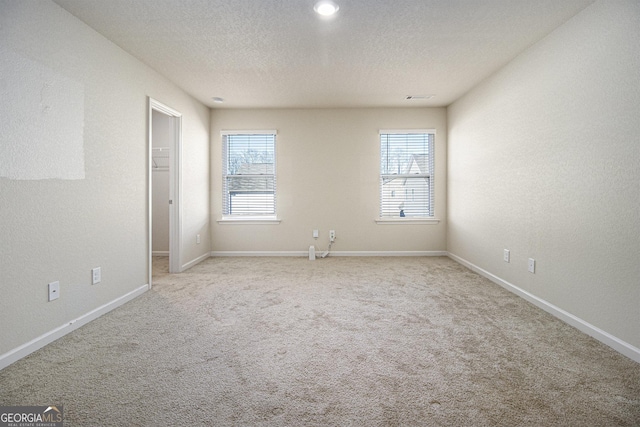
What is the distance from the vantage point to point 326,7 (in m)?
2.30

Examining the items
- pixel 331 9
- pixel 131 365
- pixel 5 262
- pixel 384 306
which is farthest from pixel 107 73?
pixel 384 306

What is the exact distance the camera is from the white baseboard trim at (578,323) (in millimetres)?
1942

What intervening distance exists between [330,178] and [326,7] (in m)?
2.94

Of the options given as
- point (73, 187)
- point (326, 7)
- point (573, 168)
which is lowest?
point (73, 187)

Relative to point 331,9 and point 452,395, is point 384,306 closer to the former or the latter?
point 452,395

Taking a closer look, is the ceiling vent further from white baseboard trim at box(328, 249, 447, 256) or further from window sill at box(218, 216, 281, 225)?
window sill at box(218, 216, 281, 225)

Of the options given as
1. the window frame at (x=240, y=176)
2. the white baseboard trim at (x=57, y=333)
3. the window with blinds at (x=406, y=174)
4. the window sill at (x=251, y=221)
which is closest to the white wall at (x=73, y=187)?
the white baseboard trim at (x=57, y=333)

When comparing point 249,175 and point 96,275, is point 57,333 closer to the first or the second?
point 96,275

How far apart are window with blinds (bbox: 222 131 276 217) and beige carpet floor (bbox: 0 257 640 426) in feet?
7.51

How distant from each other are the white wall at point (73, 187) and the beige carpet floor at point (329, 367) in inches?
11.8

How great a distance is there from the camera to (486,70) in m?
3.50

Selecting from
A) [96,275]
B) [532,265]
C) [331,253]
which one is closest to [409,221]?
[331,253]

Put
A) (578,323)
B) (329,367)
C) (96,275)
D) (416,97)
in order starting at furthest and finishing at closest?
(416,97), (96,275), (578,323), (329,367)

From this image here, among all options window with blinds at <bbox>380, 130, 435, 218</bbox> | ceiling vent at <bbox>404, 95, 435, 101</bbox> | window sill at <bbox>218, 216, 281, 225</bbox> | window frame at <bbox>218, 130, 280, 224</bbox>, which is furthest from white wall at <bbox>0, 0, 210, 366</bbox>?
window with blinds at <bbox>380, 130, 435, 218</bbox>
